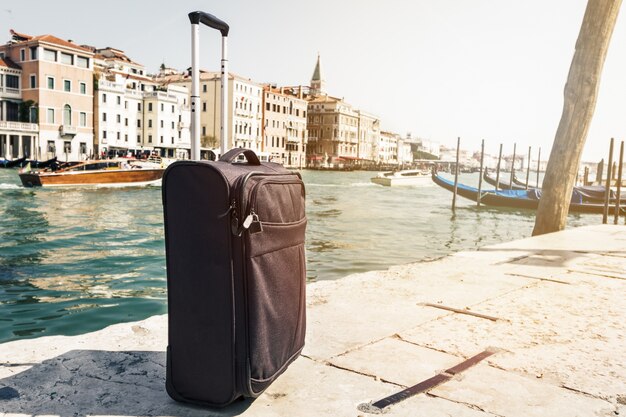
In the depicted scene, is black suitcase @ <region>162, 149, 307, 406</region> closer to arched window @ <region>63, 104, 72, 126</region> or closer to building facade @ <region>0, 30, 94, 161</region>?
building facade @ <region>0, 30, 94, 161</region>

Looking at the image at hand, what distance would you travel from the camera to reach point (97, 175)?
70.2 ft

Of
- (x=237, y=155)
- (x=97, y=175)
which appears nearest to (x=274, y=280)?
(x=237, y=155)

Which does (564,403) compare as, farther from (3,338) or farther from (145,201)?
(145,201)

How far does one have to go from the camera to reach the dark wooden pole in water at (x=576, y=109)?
6.16 m

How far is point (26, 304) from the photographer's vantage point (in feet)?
15.2

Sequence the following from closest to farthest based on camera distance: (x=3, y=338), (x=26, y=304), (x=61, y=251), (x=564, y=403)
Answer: (x=564, y=403) < (x=3, y=338) < (x=26, y=304) < (x=61, y=251)

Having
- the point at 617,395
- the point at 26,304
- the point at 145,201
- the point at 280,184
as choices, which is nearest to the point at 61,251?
the point at 26,304

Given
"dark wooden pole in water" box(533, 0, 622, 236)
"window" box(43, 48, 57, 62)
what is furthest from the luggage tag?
"window" box(43, 48, 57, 62)

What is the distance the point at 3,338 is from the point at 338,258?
4.78 metres

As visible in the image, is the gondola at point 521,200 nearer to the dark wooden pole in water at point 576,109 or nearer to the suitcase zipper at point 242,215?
the dark wooden pole in water at point 576,109

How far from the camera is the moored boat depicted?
66.2ft

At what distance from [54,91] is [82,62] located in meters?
3.11

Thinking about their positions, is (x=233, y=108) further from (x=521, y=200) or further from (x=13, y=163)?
(x=521, y=200)

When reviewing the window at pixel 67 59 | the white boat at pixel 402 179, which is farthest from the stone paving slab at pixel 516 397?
the window at pixel 67 59
